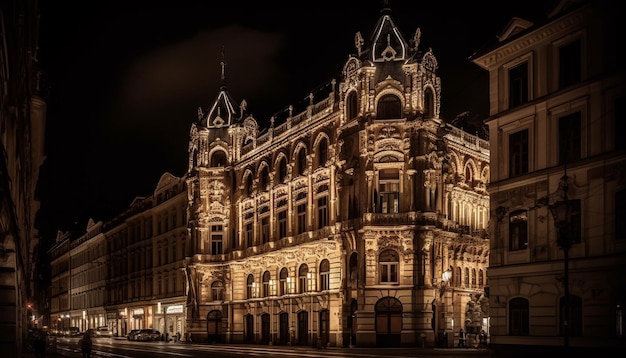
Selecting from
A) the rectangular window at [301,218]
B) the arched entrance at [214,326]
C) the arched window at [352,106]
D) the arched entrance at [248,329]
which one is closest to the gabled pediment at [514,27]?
the arched window at [352,106]

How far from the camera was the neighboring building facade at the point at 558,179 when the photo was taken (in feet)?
108

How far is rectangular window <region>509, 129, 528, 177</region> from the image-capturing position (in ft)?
124

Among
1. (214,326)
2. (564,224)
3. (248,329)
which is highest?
(564,224)

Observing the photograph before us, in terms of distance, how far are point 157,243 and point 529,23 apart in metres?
64.1

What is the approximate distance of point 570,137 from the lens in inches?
1385

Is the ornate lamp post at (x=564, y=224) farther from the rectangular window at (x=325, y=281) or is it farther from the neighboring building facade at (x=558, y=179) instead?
the rectangular window at (x=325, y=281)

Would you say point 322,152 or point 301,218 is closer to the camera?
point 322,152

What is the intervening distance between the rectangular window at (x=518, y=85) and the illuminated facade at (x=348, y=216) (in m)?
16.3

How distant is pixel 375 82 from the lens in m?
A: 56.3

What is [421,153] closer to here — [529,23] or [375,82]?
[375,82]

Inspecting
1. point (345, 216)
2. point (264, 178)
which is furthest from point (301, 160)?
point (345, 216)

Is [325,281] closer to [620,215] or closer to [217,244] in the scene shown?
[217,244]

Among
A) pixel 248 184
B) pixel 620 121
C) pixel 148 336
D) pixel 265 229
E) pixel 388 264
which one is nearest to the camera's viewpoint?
pixel 620 121

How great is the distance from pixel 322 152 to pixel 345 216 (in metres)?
7.12
